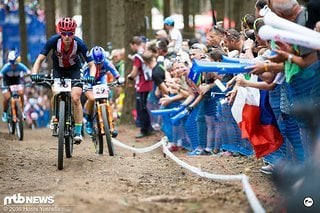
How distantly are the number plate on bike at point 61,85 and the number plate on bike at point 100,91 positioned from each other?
1.40 metres

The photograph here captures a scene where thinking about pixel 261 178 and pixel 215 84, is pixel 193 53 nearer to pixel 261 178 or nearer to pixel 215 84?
pixel 215 84

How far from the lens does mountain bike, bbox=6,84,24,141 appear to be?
16.3 meters

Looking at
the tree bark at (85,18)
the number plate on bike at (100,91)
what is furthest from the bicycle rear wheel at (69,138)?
the tree bark at (85,18)

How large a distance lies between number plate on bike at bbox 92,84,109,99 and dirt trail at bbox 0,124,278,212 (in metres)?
1.00

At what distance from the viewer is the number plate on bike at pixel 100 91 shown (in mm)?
11508

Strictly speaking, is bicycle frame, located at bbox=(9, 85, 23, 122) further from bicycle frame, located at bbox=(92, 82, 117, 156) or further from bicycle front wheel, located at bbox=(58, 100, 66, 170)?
bicycle front wheel, located at bbox=(58, 100, 66, 170)

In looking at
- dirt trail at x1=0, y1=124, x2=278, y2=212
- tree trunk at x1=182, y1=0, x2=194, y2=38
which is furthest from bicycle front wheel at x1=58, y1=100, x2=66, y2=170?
tree trunk at x1=182, y1=0, x2=194, y2=38

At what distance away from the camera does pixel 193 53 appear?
12109 mm

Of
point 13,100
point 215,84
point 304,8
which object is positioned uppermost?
point 304,8

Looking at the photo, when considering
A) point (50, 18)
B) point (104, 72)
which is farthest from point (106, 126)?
point (50, 18)

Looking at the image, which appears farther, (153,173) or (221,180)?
(153,173)

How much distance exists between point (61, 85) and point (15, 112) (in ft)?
22.3

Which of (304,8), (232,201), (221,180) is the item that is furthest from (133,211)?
(304,8)

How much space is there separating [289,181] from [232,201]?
1259 mm
